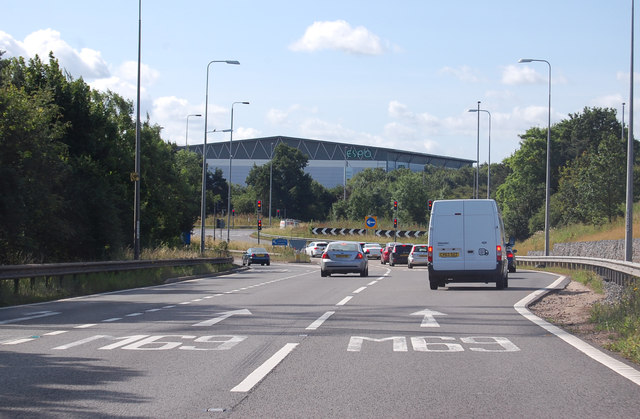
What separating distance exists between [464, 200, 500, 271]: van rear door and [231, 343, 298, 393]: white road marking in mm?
13022

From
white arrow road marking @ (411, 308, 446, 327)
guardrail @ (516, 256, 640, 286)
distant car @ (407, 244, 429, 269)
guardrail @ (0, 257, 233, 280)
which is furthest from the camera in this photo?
distant car @ (407, 244, 429, 269)

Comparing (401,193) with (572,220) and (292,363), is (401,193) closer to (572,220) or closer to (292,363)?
(572,220)

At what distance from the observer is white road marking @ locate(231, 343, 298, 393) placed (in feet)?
25.3

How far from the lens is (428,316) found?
1515 cm

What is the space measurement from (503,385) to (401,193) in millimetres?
96456

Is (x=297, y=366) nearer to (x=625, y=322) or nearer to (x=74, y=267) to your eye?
(x=625, y=322)

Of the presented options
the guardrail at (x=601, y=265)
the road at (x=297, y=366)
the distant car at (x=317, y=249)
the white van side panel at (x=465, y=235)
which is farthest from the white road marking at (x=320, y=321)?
the distant car at (x=317, y=249)

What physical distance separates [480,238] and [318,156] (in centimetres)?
12985

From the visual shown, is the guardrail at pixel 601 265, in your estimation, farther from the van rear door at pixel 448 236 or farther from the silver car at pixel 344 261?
the silver car at pixel 344 261

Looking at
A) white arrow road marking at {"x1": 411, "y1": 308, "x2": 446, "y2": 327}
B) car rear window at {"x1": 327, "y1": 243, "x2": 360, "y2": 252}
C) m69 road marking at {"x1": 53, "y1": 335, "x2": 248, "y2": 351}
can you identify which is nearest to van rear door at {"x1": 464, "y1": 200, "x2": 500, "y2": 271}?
white arrow road marking at {"x1": 411, "y1": 308, "x2": 446, "y2": 327}

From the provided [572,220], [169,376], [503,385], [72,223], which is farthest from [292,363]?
[572,220]

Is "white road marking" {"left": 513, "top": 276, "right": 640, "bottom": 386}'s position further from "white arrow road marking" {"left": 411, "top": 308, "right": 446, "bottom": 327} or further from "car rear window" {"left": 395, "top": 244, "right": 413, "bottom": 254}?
→ "car rear window" {"left": 395, "top": 244, "right": 413, "bottom": 254}

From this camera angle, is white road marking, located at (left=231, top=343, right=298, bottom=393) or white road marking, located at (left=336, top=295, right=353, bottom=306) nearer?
white road marking, located at (left=231, top=343, right=298, bottom=393)

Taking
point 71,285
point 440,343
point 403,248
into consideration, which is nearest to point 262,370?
point 440,343
